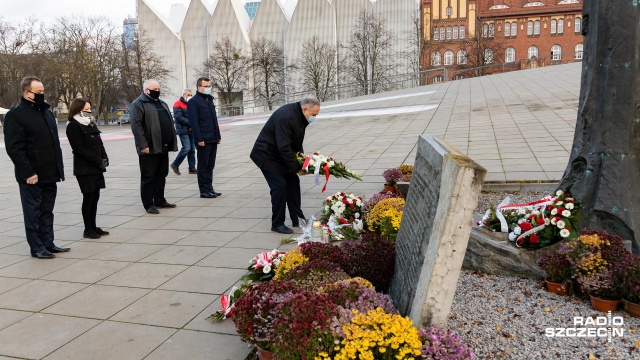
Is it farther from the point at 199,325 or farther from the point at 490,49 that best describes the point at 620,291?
the point at 490,49

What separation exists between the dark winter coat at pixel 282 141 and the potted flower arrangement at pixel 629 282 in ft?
11.7

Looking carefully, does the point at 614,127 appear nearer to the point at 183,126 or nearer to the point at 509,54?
the point at 183,126

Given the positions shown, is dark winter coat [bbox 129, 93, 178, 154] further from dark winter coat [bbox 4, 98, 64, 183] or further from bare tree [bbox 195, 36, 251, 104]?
bare tree [bbox 195, 36, 251, 104]

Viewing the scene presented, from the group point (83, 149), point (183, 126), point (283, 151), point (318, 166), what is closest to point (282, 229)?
point (318, 166)

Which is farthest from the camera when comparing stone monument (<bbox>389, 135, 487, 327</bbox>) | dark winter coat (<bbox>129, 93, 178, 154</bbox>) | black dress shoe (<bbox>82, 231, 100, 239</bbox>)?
dark winter coat (<bbox>129, 93, 178, 154</bbox>)

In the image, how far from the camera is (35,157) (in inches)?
216

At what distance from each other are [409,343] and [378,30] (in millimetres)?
54637

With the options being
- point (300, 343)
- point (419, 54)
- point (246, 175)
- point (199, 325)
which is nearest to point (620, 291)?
point (300, 343)

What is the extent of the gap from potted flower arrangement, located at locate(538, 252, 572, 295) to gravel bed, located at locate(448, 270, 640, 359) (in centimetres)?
6

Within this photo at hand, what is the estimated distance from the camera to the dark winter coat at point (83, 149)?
615cm

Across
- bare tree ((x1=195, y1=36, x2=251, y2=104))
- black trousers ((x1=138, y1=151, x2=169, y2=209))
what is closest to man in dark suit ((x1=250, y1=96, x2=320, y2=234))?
black trousers ((x1=138, y1=151, x2=169, y2=209))

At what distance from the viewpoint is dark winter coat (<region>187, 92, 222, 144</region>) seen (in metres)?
8.44

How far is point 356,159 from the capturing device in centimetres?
1188

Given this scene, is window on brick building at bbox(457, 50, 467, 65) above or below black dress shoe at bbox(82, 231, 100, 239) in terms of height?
above
